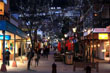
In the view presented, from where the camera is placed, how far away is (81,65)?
19.0 metres

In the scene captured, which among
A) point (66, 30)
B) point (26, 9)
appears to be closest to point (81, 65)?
point (26, 9)

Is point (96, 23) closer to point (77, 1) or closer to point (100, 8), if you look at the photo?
point (100, 8)

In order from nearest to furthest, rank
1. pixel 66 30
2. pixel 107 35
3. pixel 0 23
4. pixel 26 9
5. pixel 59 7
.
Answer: pixel 0 23, pixel 26 9, pixel 107 35, pixel 59 7, pixel 66 30

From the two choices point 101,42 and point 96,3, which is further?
point 101,42

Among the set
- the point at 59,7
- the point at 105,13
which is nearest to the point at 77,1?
the point at 105,13

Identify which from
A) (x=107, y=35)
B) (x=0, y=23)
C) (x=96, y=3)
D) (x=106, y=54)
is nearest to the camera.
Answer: (x=0, y=23)

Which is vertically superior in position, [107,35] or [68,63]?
[107,35]

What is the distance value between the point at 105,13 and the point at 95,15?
190 cm

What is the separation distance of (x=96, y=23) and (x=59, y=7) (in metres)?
15.9

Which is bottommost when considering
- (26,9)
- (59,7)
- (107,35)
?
(107,35)

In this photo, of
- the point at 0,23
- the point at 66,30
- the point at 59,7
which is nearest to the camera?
the point at 0,23

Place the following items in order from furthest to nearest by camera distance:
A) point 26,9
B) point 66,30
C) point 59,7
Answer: point 66,30 → point 59,7 → point 26,9

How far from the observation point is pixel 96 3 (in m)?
31.9

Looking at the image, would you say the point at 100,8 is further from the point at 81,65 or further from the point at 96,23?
the point at 81,65
